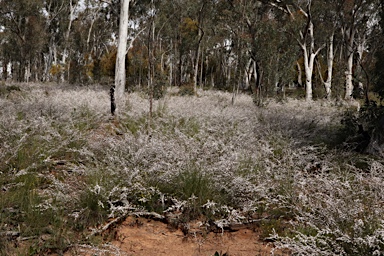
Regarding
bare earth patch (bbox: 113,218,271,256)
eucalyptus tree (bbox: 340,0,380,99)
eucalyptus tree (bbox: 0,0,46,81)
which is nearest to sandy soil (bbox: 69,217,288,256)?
bare earth patch (bbox: 113,218,271,256)

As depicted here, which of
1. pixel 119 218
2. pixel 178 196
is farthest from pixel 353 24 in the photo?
pixel 119 218

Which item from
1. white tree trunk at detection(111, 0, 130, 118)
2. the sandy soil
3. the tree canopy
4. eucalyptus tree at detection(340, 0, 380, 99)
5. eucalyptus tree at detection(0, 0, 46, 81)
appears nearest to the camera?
the sandy soil

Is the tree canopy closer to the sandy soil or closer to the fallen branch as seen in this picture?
the sandy soil

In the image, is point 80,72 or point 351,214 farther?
point 80,72

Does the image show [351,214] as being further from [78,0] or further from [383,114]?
[78,0]

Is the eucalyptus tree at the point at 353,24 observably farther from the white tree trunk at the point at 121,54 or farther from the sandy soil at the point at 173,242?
the sandy soil at the point at 173,242

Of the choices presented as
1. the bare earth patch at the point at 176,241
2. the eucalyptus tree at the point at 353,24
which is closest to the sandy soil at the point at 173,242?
the bare earth patch at the point at 176,241

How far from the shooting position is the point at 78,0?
30.6 m

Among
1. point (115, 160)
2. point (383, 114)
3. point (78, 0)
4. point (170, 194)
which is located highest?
point (78, 0)

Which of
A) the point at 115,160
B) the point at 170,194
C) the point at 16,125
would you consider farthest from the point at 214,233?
the point at 16,125

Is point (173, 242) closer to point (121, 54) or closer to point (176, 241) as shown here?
point (176, 241)

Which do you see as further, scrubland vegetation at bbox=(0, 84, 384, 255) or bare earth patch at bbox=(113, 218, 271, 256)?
bare earth patch at bbox=(113, 218, 271, 256)

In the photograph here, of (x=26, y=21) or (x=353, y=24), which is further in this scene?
(x=26, y=21)

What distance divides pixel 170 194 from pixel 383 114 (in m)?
4.07
